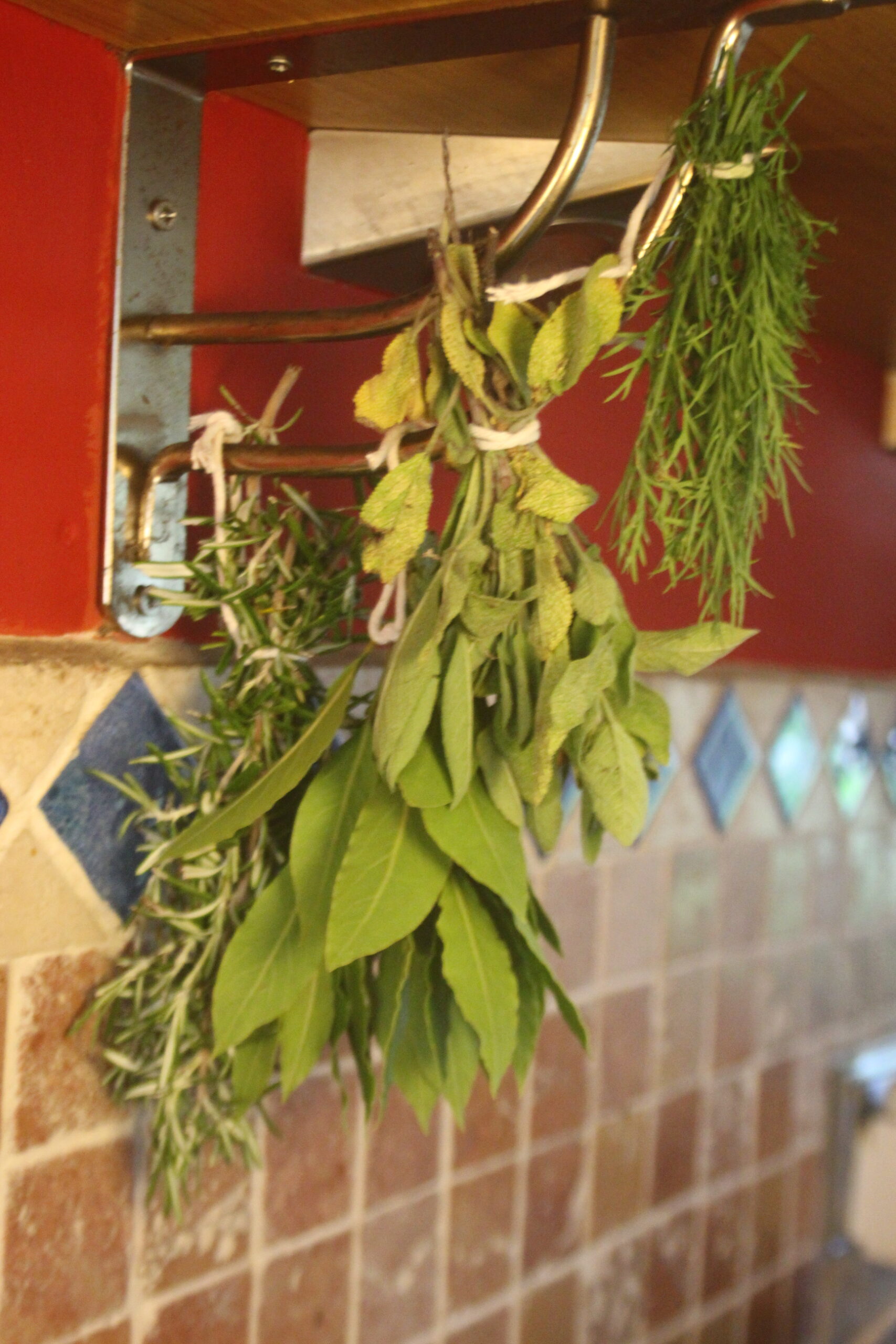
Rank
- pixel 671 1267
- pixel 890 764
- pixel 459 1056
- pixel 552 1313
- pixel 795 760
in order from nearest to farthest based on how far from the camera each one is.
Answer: pixel 459 1056 < pixel 552 1313 < pixel 671 1267 < pixel 795 760 < pixel 890 764

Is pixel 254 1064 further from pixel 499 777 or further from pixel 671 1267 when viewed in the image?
pixel 671 1267

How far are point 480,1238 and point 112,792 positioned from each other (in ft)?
1.37

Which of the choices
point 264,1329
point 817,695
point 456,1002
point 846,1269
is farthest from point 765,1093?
point 456,1002

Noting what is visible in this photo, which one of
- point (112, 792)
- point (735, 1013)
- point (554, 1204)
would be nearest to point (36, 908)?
point (112, 792)

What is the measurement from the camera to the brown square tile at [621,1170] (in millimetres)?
874

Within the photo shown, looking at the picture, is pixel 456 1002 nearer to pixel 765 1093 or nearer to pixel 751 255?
pixel 751 255

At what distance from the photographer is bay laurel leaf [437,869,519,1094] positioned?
431 millimetres

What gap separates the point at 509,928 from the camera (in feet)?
1.51

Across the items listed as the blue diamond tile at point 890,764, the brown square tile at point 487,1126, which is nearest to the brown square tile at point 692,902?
the brown square tile at point 487,1126

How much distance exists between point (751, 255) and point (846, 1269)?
3.47 feet

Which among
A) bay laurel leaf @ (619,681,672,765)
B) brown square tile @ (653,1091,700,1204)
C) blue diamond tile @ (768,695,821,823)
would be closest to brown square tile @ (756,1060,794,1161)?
brown square tile @ (653,1091,700,1204)

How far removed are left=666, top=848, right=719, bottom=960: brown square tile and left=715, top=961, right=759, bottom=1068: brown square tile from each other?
0.17ft

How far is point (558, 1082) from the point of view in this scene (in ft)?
2.72

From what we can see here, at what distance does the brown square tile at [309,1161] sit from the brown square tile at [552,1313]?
0.22 meters
